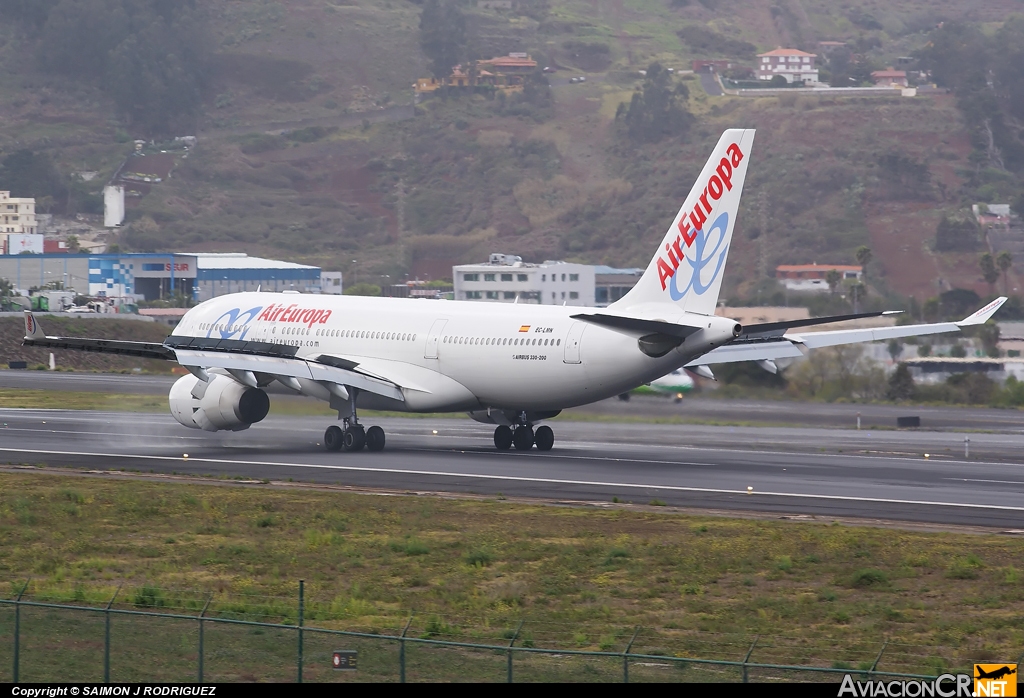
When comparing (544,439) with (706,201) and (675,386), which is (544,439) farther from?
(675,386)

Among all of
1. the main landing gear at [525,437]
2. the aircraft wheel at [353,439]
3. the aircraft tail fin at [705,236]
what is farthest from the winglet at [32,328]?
the aircraft tail fin at [705,236]

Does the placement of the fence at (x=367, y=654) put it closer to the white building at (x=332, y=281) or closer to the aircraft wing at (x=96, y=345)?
the aircraft wing at (x=96, y=345)

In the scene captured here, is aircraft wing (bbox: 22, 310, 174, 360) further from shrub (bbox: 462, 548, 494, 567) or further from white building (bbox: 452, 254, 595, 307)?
white building (bbox: 452, 254, 595, 307)

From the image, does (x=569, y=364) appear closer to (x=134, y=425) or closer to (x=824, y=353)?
(x=134, y=425)

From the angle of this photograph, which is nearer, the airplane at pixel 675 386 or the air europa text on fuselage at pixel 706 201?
the air europa text on fuselage at pixel 706 201

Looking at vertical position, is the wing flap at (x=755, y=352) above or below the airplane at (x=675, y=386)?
above

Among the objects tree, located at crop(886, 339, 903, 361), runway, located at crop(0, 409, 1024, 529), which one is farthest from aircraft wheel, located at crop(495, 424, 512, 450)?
tree, located at crop(886, 339, 903, 361)

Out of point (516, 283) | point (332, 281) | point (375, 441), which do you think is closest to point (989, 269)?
point (516, 283)
